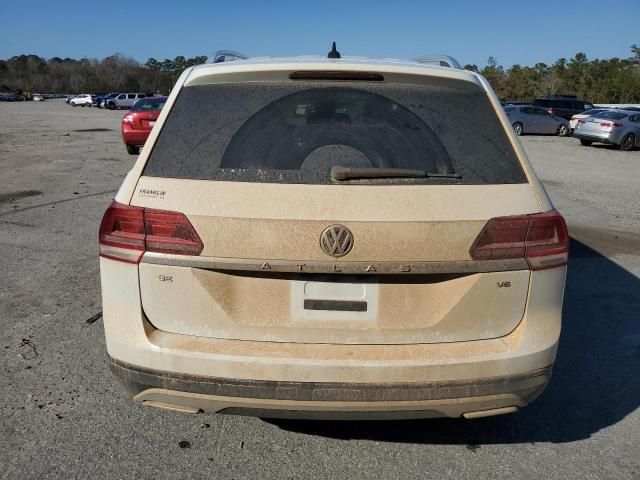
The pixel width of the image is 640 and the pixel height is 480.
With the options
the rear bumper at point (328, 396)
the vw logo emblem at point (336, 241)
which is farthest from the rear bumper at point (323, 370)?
the vw logo emblem at point (336, 241)

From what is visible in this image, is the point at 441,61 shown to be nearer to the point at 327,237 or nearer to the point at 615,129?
the point at 327,237

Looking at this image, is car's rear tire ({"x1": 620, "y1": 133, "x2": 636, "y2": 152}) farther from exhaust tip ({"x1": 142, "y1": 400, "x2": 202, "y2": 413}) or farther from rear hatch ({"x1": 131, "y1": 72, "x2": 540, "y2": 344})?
exhaust tip ({"x1": 142, "y1": 400, "x2": 202, "y2": 413})

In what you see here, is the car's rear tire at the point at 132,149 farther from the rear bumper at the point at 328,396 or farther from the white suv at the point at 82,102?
the white suv at the point at 82,102

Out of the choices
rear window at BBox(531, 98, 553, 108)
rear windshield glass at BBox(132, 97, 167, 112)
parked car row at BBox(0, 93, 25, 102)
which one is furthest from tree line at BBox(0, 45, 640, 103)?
rear windshield glass at BBox(132, 97, 167, 112)

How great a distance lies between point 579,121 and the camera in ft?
84.4

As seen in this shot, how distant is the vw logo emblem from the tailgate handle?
0.21 m

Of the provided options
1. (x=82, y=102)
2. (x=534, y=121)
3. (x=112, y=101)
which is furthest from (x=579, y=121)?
(x=82, y=102)

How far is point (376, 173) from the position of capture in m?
2.50

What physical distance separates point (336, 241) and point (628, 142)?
2583 cm

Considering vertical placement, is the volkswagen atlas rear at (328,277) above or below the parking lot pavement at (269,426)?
above

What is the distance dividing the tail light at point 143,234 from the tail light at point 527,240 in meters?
1.16

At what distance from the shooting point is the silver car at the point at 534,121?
103 feet

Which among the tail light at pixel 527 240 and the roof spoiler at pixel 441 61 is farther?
the roof spoiler at pixel 441 61

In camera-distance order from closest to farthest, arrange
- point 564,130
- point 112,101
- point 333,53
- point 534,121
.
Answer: point 333,53, point 534,121, point 564,130, point 112,101
